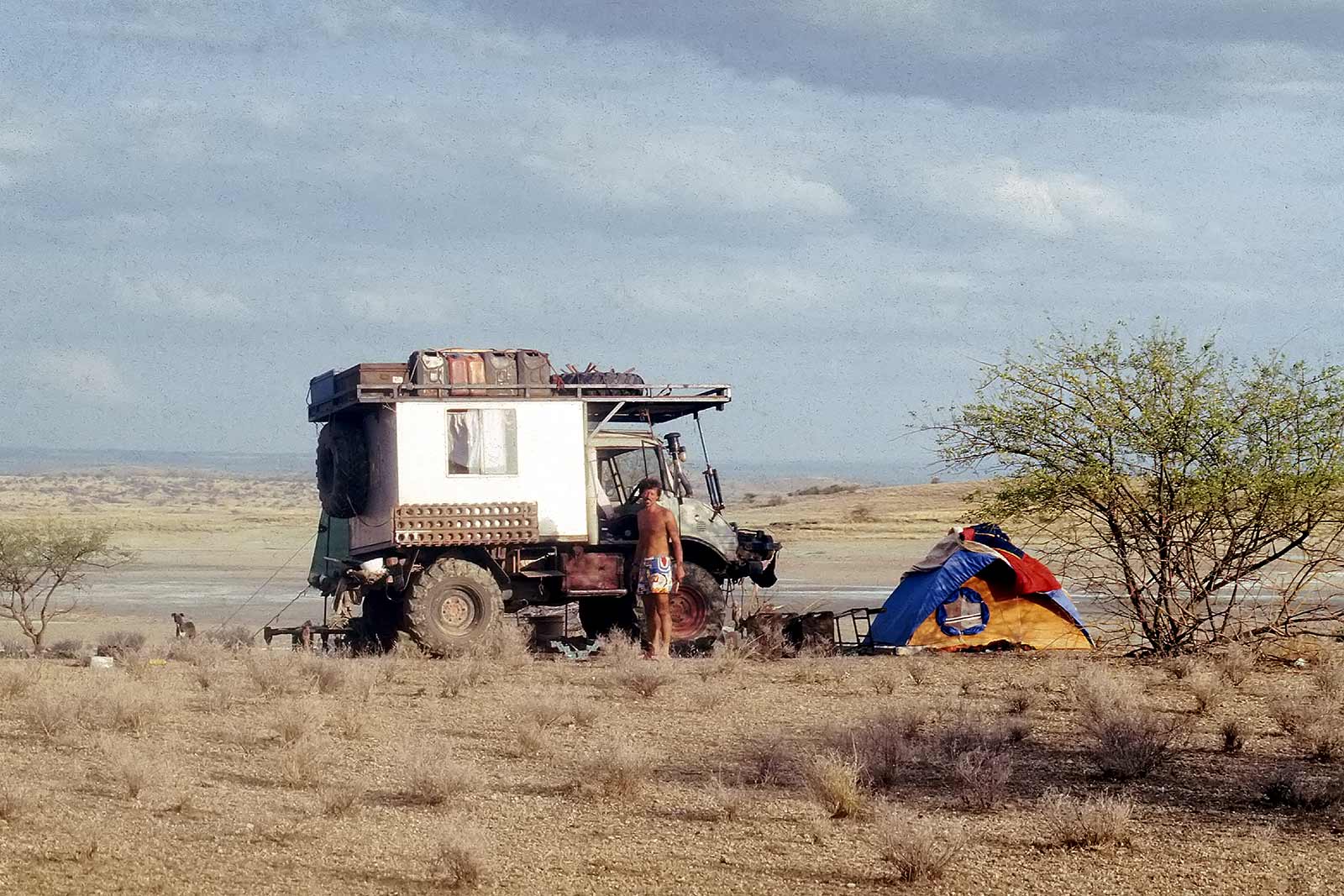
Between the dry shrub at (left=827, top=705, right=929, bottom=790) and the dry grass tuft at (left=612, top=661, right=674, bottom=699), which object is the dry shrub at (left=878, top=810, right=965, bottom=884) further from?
the dry grass tuft at (left=612, top=661, right=674, bottom=699)

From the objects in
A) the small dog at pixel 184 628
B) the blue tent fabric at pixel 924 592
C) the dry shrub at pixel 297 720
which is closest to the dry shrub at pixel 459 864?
the dry shrub at pixel 297 720

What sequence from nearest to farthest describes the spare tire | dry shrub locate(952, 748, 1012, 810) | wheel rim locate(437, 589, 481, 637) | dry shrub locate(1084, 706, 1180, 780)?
dry shrub locate(952, 748, 1012, 810) < dry shrub locate(1084, 706, 1180, 780) < wheel rim locate(437, 589, 481, 637) < the spare tire

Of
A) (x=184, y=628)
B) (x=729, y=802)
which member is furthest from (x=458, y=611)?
(x=729, y=802)

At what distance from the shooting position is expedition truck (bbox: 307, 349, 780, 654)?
1688cm

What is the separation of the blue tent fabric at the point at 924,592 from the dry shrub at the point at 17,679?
27.1 feet

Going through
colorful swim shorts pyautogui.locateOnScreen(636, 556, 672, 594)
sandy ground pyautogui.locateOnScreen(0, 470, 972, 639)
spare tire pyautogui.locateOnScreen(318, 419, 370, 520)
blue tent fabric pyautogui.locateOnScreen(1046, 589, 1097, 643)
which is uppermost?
spare tire pyautogui.locateOnScreen(318, 419, 370, 520)

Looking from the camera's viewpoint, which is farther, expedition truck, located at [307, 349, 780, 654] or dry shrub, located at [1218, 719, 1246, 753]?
expedition truck, located at [307, 349, 780, 654]

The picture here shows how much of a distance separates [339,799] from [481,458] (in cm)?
813

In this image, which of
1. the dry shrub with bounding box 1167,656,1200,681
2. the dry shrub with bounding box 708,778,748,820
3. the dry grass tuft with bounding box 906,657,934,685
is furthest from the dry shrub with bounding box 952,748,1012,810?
the dry shrub with bounding box 1167,656,1200,681

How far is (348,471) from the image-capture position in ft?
57.4

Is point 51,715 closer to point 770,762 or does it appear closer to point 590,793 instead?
point 590,793

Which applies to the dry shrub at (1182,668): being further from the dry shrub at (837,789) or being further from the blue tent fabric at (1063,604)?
the dry shrub at (837,789)

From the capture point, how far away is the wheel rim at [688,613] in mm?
17875

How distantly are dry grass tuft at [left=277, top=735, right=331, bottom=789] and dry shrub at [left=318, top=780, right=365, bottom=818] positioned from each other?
64 centimetres
